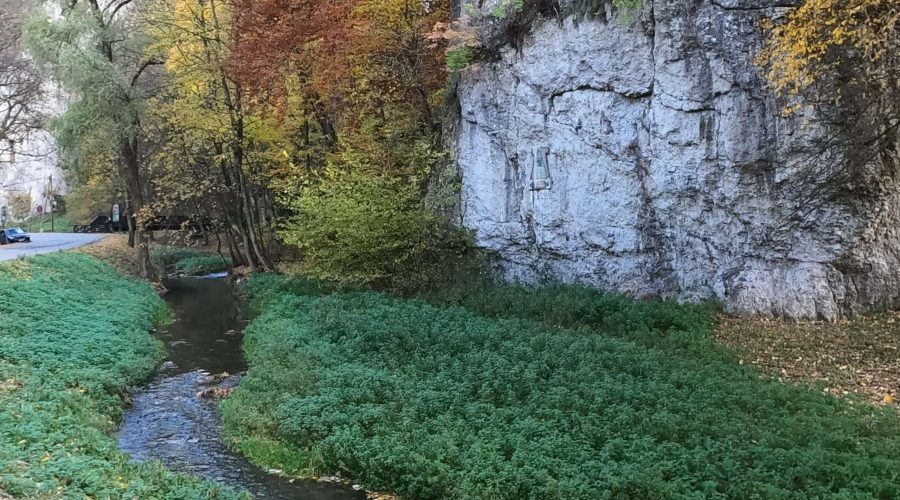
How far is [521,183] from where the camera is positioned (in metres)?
18.1

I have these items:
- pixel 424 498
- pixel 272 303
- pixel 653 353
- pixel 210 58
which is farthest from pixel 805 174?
pixel 210 58

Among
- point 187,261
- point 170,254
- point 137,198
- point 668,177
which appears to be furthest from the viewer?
point 170,254

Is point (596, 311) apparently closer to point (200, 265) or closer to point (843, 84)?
point (843, 84)

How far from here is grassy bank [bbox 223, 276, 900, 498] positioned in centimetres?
702

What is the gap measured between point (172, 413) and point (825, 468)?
32.4 feet

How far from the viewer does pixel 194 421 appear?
1123 centimetres

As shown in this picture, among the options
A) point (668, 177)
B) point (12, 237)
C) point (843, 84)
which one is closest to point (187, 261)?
point (12, 237)

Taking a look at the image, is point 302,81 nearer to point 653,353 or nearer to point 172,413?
point 172,413

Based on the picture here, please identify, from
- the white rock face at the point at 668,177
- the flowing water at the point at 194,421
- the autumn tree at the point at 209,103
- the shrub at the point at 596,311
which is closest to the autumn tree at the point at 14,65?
the autumn tree at the point at 209,103

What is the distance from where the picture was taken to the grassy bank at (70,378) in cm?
725

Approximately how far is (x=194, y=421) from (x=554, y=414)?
622 centimetres

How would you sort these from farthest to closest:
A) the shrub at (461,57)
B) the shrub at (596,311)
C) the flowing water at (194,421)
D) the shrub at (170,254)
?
the shrub at (170,254), the shrub at (461,57), the shrub at (596,311), the flowing water at (194,421)

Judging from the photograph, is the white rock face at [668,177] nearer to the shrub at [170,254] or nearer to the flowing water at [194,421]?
the flowing water at [194,421]

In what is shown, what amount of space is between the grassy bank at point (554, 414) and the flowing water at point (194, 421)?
36 centimetres
